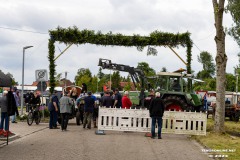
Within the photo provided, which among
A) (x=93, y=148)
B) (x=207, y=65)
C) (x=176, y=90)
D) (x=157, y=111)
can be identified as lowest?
(x=93, y=148)

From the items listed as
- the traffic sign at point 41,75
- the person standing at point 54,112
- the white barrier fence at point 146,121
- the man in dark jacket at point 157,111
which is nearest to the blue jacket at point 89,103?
the person standing at point 54,112

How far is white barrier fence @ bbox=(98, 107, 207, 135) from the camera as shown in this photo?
19297 millimetres

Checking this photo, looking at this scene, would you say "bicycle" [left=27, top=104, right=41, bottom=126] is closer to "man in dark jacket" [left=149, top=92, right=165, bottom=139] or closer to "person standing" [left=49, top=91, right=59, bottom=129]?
"person standing" [left=49, top=91, right=59, bottom=129]

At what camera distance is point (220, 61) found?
1938 centimetres

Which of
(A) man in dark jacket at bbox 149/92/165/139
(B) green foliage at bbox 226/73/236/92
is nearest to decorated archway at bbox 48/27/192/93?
(A) man in dark jacket at bbox 149/92/165/139

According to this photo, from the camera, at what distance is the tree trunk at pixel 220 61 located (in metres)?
19.2

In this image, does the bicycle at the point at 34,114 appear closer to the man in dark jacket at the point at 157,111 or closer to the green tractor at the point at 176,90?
the green tractor at the point at 176,90

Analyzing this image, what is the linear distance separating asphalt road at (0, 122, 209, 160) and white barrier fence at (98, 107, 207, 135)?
1.77 m

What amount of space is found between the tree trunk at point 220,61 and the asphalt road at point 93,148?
3.00 meters

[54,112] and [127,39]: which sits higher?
[127,39]

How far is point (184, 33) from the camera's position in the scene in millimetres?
25781

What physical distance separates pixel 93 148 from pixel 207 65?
352 ft

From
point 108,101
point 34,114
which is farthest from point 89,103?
point 34,114

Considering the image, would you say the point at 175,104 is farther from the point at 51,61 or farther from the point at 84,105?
the point at 51,61
